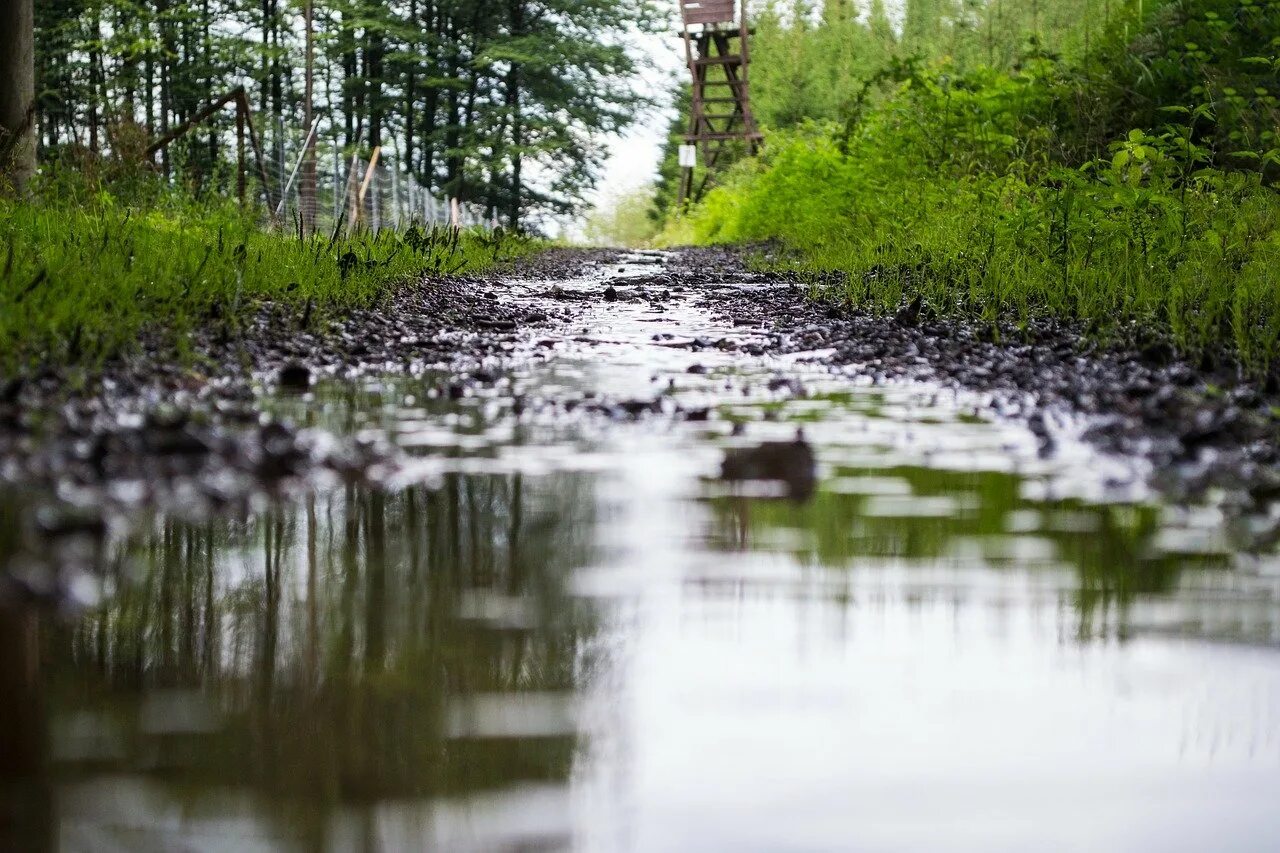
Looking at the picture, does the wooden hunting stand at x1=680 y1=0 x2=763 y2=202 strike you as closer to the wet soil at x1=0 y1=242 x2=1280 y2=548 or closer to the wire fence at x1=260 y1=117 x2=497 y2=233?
the wire fence at x1=260 y1=117 x2=497 y2=233

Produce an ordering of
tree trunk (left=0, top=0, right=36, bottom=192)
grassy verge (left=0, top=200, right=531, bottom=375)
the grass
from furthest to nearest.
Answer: tree trunk (left=0, top=0, right=36, bottom=192) → the grass → grassy verge (left=0, top=200, right=531, bottom=375)

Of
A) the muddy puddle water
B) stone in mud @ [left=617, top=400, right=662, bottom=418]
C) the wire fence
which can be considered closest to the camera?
the muddy puddle water

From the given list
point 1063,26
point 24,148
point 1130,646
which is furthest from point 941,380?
point 1063,26

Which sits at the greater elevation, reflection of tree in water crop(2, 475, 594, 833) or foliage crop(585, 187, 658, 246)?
foliage crop(585, 187, 658, 246)

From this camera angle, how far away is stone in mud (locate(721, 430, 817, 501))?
7.54 feet

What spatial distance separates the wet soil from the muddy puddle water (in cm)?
15

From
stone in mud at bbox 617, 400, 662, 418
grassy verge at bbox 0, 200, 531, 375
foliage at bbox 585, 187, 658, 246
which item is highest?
foliage at bbox 585, 187, 658, 246

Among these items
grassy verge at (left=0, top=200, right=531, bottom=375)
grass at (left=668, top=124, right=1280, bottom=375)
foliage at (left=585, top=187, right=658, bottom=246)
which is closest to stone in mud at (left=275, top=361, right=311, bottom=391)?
grassy verge at (left=0, top=200, right=531, bottom=375)

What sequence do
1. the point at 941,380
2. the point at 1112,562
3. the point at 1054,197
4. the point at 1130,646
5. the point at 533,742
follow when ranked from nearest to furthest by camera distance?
1. the point at 533,742
2. the point at 1130,646
3. the point at 1112,562
4. the point at 941,380
5. the point at 1054,197

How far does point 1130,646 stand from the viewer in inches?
57.2

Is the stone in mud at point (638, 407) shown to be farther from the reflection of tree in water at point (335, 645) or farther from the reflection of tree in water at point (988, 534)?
the reflection of tree in water at point (335, 645)

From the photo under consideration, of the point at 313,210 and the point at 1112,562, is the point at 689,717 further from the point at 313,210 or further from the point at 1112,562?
the point at 313,210

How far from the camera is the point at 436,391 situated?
11.3ft

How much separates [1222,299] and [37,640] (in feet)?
12.9
